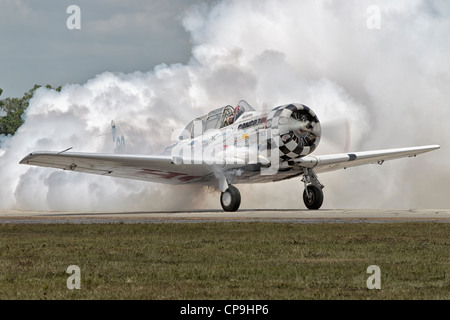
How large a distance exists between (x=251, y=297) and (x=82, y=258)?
4.90m

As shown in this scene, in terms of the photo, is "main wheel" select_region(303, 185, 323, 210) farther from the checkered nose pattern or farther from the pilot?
the pilot

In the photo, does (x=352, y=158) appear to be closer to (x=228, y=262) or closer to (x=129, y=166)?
(x=129, y=166)

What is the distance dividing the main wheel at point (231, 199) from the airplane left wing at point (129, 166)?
1.01m

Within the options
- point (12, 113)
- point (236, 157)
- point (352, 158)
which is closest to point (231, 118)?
point (236, 157)

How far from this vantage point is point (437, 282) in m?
10.3

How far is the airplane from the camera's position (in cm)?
2725

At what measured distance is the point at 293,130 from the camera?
89.1 ft

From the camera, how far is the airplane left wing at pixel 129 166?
86.1 feet

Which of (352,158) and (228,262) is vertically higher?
(352,158)

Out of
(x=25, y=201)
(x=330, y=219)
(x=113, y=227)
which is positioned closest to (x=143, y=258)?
(x=113, y=227)

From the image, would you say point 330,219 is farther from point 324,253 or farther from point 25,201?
point 25,201

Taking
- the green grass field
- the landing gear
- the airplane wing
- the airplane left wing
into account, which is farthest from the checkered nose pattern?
the green grass field

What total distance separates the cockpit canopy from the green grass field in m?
10.3

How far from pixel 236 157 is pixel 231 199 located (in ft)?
5.26
